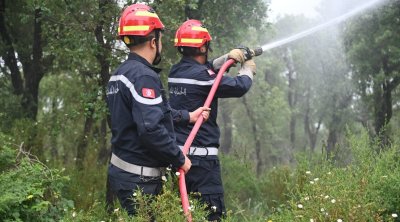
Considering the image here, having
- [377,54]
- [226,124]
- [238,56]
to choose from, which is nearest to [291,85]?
[226,124]

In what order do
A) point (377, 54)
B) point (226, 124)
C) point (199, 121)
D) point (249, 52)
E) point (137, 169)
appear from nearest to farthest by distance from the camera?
1. point (137, 169)
2. point (199, 121)
3. point (249, 52)
4. point (377, 54)
5. point (226, 124)

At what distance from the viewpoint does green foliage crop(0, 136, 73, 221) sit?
12.1ft

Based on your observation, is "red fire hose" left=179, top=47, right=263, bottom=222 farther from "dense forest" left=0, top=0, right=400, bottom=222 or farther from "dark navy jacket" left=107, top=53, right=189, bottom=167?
"dark navy jacket" left=107, top=53, right=189, bottom=167

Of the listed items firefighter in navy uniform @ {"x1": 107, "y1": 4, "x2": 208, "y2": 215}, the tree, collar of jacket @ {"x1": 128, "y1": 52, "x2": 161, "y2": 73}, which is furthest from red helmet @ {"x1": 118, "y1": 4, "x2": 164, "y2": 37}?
the tree

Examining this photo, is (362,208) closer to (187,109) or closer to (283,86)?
(187,109)

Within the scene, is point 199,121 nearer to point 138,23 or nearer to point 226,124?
point 138,23

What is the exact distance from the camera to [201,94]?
4973mm

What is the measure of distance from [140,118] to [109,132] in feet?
17.0

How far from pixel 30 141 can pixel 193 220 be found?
5.58m

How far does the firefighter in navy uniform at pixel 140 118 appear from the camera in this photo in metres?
3.53

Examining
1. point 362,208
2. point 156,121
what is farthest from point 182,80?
point 362,208

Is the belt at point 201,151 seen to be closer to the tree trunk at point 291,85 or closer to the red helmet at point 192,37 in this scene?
the red helmet at point 192,37

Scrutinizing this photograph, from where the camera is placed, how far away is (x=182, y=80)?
4965 millimetres

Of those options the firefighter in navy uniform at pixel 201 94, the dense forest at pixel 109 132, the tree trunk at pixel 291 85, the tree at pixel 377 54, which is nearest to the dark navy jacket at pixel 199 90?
the firefighter in navy uniform at pixel 201 94
